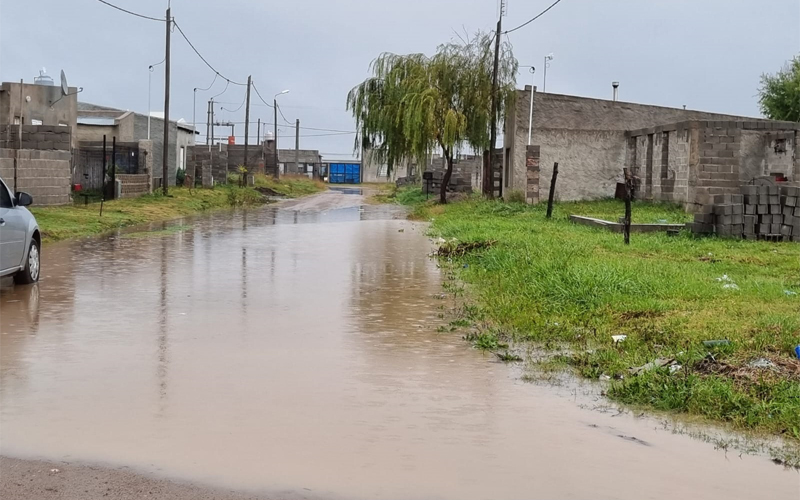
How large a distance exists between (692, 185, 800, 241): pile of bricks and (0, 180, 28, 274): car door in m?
12.9

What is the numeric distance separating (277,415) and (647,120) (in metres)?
31.5

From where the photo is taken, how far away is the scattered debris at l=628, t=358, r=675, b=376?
7188mm

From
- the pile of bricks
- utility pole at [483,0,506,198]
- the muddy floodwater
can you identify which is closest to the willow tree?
utility pole at [483,0,506,198]

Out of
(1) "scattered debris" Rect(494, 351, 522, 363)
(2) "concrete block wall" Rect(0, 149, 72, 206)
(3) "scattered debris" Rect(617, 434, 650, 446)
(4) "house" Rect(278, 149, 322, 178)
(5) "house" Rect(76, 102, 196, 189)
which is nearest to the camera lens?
(3) "scattered debris" Rect(617, 434, 650, 446)

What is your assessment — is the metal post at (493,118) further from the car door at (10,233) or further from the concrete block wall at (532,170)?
the car door at (10,233)

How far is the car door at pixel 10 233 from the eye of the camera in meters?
11.4

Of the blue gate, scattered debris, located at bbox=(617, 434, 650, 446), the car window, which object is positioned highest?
the blue gate

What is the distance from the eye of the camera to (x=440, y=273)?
15047 mm

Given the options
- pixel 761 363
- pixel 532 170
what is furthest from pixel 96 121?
pixel 761 363

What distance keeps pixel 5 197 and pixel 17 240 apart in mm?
557

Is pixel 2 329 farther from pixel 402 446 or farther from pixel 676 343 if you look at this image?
pixel 676 343

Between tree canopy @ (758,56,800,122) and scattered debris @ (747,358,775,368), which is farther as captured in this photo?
tree canopy @ (758,56,800,122)

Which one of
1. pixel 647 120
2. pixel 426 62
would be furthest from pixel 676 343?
pixel 426 62

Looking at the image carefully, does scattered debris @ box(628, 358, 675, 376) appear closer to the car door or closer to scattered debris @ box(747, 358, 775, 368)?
scattered debris @ box(747, 358, 775, 368)
